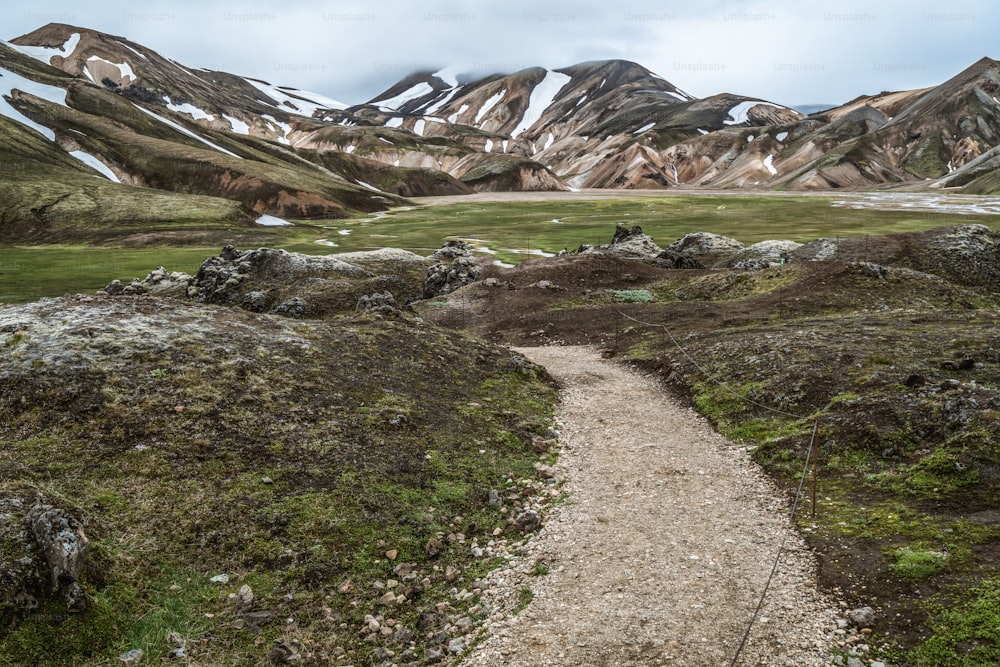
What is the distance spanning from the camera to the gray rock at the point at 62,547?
914cm

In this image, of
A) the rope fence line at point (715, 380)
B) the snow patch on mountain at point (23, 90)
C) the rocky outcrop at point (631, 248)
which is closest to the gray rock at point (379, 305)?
the rope fence line at point (715, 380)

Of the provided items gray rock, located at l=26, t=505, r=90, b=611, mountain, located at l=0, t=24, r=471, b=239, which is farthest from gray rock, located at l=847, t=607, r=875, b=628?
mountain, located at l=0, t=24, r=471, b=239

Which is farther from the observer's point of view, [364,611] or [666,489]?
[666,489]

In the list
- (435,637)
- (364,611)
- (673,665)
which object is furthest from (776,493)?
(364,611)

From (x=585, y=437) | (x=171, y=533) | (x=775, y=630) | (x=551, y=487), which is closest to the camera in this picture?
(x=775, y=630)

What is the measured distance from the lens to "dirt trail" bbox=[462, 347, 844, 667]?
360 inches

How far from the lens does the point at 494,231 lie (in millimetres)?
107500

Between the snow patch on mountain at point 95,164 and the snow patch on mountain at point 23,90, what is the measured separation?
1176 centimetres

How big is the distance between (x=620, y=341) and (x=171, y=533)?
2338cm

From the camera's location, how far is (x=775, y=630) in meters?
9.34

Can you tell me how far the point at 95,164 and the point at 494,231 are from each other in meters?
121

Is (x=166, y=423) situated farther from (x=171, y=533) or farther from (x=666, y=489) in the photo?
(x=666, y=489)

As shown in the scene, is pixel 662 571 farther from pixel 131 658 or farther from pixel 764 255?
pixel 764 255

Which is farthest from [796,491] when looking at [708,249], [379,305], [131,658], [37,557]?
[708,249]
